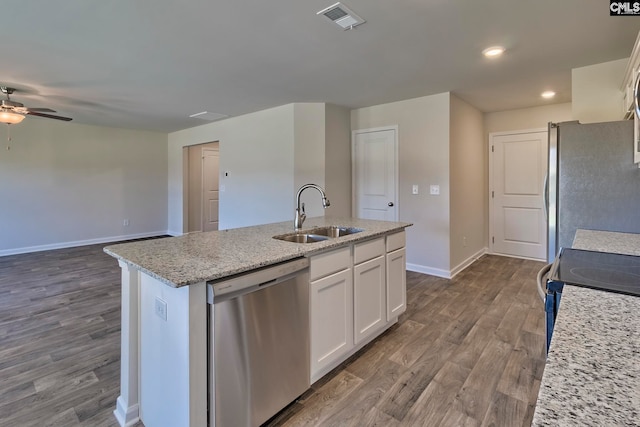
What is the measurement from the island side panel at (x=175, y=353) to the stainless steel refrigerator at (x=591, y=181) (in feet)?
8.40

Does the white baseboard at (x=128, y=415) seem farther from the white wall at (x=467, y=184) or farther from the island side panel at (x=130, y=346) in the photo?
the white wall at (x=467, y=184)

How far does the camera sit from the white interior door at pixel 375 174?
15.1 feet

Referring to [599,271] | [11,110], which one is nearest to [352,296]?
[599,271]

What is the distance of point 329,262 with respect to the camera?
1956mm

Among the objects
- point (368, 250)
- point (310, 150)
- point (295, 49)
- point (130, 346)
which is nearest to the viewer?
point (130, 346)

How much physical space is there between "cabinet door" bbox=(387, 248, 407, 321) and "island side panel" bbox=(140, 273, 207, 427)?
1610mm

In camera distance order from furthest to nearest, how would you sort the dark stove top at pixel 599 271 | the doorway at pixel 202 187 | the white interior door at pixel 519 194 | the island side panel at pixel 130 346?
the doorway at pixel 202 187
the white interior door at pixel 519 194
the island side panel at pixel 130 346
the dark stove top at pixel 599 271

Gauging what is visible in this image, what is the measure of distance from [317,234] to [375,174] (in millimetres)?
2515

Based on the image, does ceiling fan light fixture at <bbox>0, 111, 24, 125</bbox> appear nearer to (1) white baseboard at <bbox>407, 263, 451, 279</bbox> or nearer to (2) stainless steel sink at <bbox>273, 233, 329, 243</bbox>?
(2) stainless steel sink at <bbox>273, 233, 329, 243</bbox>

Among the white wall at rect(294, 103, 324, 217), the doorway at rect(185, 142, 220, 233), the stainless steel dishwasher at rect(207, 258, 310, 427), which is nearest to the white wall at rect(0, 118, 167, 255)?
the doorway at rect(185, 142, 220, 233)

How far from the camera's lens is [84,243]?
247 inches

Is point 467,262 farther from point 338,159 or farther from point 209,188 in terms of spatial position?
point 209,188

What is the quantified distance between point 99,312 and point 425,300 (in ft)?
10.7

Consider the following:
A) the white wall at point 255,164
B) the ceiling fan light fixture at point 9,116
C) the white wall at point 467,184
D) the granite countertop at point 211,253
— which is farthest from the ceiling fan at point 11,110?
the white wall at point 467,184
